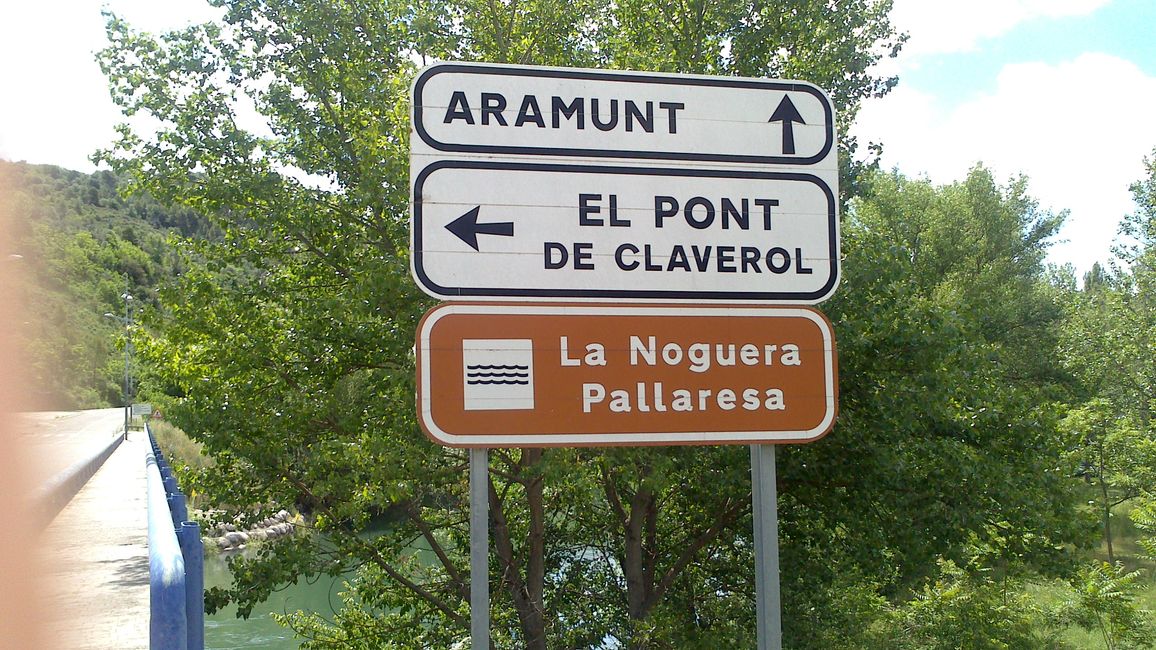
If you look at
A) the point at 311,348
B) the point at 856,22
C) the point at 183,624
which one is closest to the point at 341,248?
the point at 311,348

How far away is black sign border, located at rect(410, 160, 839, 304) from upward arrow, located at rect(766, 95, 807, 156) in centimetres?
11

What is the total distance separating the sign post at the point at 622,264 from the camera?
10.9ft

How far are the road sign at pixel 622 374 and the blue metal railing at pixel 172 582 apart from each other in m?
0.84

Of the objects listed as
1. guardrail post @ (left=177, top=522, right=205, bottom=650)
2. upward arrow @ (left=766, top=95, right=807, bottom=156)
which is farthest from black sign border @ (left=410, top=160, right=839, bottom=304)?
guardrail post @ (left=177, top=522, right=205, bottom=650)

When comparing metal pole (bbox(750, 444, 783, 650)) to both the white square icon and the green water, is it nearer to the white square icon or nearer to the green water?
the white square icon

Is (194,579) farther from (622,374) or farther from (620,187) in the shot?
(620,187)

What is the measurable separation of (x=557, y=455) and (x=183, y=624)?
6.64 metres

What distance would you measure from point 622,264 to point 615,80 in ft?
2.29

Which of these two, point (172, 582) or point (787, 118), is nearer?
point (172, 582)

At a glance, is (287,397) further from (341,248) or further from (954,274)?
(954,274)

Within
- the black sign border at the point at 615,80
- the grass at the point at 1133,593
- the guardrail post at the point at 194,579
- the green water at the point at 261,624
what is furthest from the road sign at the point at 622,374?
the green water at the point at 261,624

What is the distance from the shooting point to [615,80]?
357cm

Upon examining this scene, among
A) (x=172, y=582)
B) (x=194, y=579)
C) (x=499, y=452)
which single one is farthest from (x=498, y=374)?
(x=499, y=452)

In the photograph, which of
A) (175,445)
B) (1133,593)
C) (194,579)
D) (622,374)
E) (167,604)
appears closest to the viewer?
(167,604)
